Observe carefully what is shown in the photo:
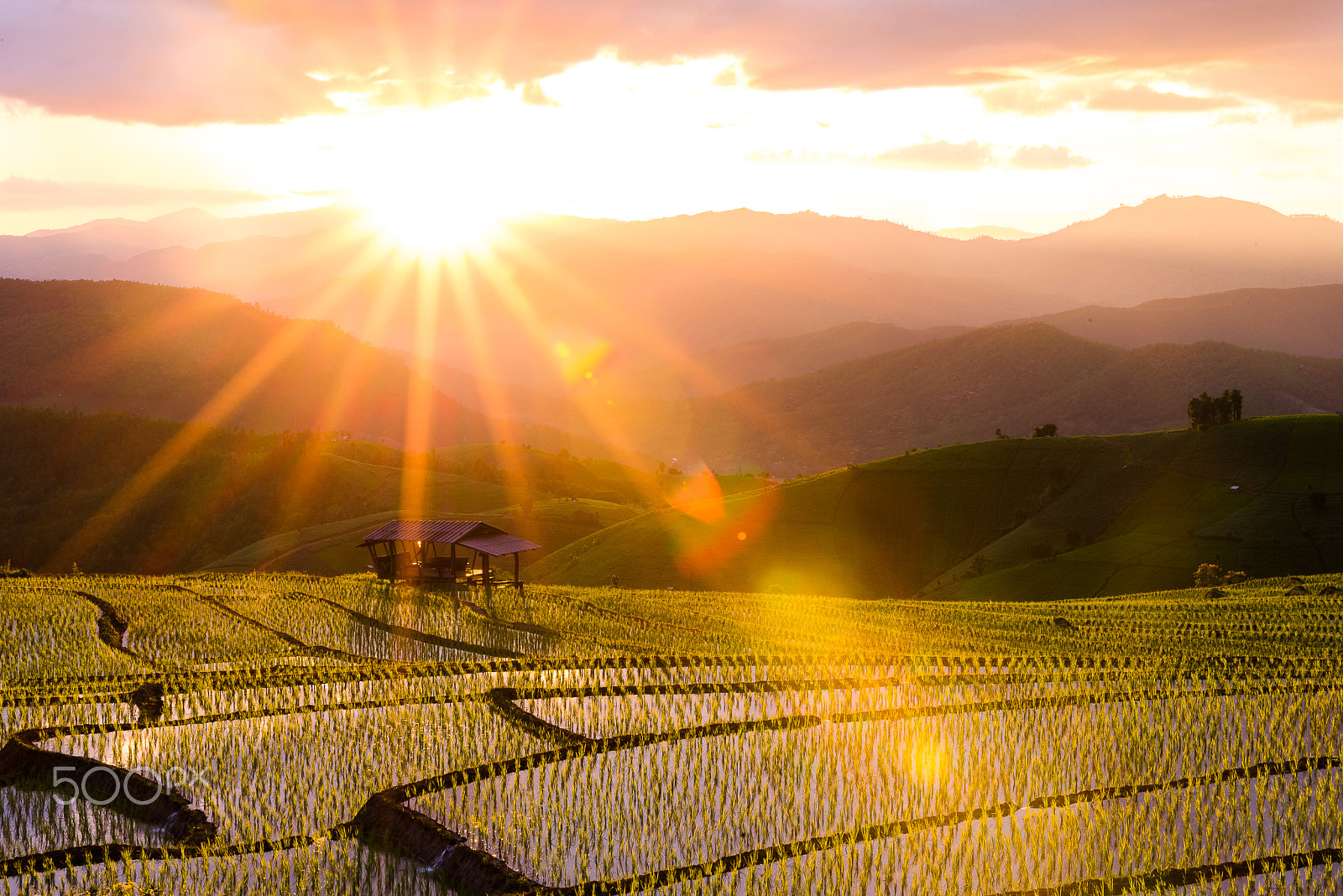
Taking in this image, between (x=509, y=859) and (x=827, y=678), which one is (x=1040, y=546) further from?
(x=509, y=859)

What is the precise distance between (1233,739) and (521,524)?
89584mm

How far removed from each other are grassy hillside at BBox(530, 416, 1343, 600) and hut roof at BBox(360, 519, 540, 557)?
3277 centimetres

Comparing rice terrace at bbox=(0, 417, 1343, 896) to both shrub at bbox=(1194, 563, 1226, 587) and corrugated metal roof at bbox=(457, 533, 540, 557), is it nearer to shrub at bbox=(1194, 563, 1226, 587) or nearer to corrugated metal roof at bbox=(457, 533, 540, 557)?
corrugated metal roof at bbox=(457, 533, 540, 557)

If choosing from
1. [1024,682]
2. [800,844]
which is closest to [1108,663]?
[1024,682]

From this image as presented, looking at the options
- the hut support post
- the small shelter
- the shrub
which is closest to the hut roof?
the small shelter

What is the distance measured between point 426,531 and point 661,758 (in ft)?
108

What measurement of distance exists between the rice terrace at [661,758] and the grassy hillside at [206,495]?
73.2 meters

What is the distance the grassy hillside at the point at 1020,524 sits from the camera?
71500mm

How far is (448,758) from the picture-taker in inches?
734

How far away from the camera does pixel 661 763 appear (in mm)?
18562

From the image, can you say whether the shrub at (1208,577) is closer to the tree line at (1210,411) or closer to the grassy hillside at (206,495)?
the tree line at (1210,411)

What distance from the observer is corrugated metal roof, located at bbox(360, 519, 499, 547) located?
48.3m

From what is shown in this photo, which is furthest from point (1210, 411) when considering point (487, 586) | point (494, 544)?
point (487, 586)

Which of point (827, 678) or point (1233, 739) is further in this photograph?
point (827, 678)
